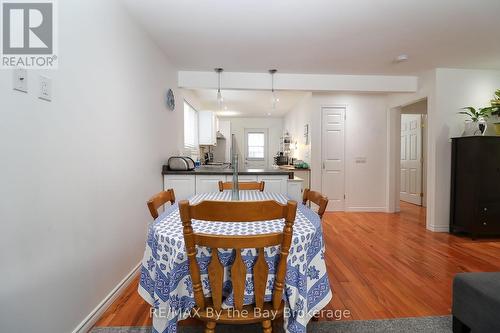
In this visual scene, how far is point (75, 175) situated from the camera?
145cm

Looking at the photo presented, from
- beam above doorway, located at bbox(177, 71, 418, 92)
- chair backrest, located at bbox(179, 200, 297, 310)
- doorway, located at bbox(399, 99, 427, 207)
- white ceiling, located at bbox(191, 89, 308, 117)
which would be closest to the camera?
chair backrest, located at bbox(179, 200, 297, 310)

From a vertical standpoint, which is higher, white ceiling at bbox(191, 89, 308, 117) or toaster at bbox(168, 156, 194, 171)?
white ceiling at bbox(191, 89, 308, 117)

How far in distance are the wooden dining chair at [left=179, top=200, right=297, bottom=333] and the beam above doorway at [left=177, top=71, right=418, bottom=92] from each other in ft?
10.2

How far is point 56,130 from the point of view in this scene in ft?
4.27

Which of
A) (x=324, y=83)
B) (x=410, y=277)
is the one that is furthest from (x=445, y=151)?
(x=410, y=277)

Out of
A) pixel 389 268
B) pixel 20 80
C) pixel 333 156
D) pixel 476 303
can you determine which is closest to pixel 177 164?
pixel 20 80

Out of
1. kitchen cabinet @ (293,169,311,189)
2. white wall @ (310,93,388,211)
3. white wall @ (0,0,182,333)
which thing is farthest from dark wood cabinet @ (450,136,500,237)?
white wall @ (0,0,182,333)

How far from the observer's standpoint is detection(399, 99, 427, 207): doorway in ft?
17.5

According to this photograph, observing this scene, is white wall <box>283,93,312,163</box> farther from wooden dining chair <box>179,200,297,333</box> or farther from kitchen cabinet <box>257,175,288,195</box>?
wooden dining chair <box>179,200,297,333</box>

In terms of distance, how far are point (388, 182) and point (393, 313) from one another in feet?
11.5

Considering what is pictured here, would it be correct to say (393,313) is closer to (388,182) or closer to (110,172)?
(110,172)

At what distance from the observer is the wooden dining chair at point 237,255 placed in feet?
2.88

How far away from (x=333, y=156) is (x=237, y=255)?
4197 millimetres

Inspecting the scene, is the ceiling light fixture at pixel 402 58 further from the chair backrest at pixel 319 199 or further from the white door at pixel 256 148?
the white door at pixel 256 148
